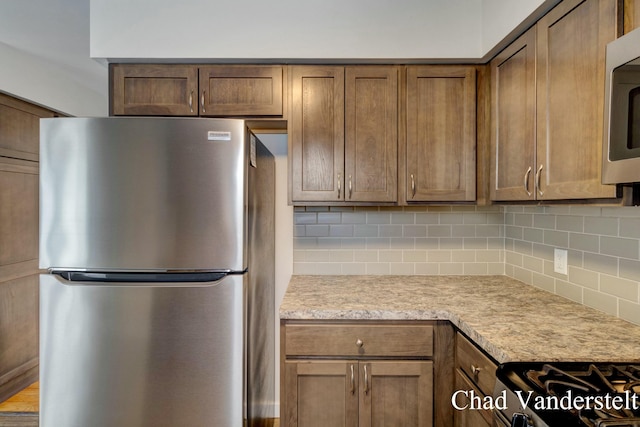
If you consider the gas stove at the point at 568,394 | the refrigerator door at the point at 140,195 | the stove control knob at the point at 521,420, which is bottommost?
the stove control knob at the point at 521,420

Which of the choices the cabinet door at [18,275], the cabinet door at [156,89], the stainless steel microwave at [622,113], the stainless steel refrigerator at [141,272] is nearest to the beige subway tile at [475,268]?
the stainless steel microwave at [622,113]

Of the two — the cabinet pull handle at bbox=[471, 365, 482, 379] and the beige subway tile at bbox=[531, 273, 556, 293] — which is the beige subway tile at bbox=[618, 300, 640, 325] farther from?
the cabinet pull handle at bbox=[471, 365, 482, 379]

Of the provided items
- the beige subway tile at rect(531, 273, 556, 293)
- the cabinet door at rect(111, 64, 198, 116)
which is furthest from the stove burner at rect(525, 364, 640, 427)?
the cabinet door at rect(111, 64, 198, 116)

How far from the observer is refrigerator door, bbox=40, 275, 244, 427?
144 centimetres

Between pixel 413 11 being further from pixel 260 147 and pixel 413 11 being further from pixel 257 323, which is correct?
pixel 257 323

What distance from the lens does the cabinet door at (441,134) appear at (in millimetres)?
1931

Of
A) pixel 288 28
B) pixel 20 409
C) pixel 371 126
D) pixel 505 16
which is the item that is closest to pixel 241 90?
pixel 288 28

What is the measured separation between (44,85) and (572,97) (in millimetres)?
3775

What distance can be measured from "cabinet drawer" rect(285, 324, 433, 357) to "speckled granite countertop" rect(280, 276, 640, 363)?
→ 0.17ft

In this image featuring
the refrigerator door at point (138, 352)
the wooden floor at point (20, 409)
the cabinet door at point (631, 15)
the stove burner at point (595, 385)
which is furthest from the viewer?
the wooden floor at point (20, 409)

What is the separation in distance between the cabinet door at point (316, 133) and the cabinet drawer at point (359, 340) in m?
0.69

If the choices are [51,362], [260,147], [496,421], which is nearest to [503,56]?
[260,147]

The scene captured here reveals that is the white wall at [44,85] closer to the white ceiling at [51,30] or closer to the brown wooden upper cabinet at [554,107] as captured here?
the white ceiling at [51,30]

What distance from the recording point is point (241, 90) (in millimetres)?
1915
